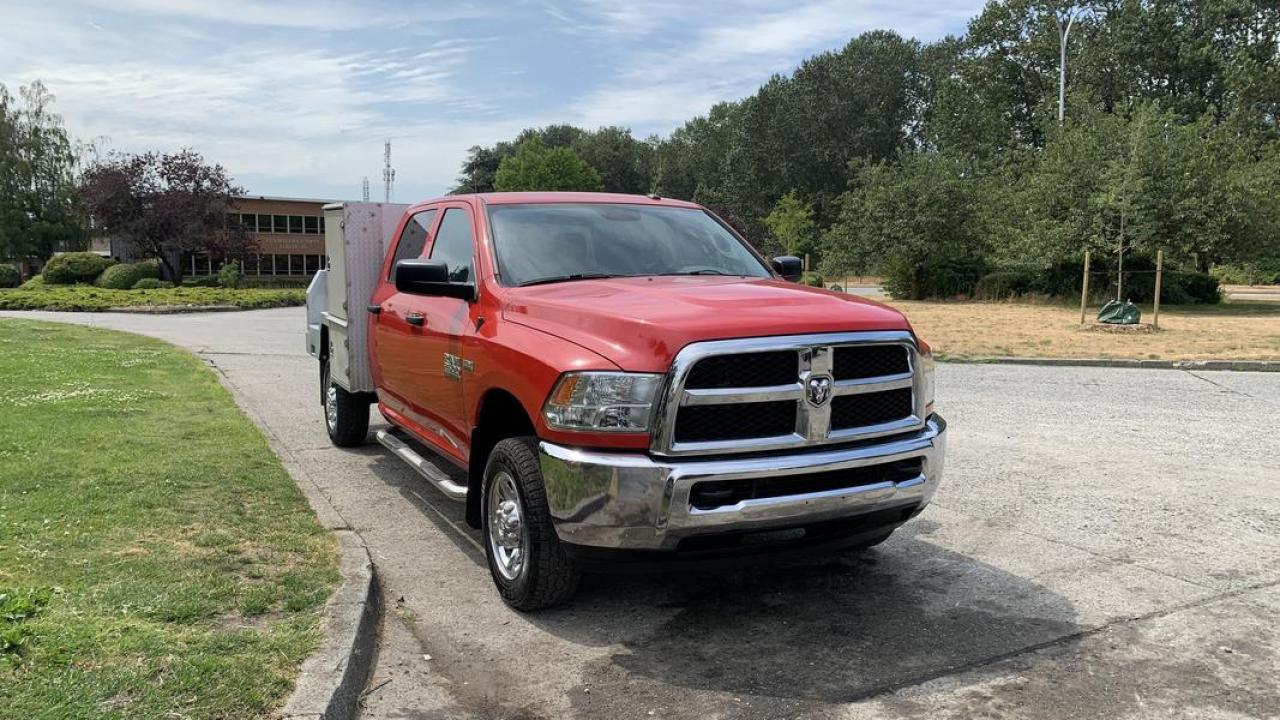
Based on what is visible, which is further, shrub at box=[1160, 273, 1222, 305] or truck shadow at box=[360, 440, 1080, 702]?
shrub at box=[1160, 273, 1222, 305]

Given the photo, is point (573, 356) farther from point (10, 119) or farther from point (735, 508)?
point (10, 119)

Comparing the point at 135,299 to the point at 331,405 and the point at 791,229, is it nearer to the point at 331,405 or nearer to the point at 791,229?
the point at 331,405

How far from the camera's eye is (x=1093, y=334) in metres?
19.9

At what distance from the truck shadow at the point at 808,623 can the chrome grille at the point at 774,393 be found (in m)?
0.56

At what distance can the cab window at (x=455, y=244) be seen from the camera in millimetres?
5414

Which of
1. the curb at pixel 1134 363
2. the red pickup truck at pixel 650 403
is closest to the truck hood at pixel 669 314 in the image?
the red pickup truck at pixel 650 403

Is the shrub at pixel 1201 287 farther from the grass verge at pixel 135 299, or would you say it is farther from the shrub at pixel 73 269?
the shrub at pixel 73 269

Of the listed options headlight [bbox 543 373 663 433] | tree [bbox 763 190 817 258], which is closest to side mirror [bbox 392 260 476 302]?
headlight [bbox 543 373 663 433]

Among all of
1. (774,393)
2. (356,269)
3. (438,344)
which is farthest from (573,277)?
(356,269)

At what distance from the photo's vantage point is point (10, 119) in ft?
177

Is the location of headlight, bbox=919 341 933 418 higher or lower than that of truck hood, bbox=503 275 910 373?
lower

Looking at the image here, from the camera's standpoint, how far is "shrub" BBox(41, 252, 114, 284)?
1746 inches

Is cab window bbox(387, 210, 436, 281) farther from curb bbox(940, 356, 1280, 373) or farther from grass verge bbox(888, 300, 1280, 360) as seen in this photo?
grass verge bbox(888, 300, 1280, 360)

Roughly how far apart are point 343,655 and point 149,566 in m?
1.45
